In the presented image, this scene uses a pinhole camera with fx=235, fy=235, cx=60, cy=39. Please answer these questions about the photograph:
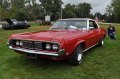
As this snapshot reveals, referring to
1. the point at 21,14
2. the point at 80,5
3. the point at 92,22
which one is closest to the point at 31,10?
the point at 21,14

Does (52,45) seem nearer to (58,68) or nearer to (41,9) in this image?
(58,68)

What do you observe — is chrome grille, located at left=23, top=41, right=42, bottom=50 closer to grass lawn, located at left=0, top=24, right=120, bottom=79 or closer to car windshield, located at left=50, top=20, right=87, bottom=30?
grass lawn, located at left=0, top=24, right=120, bottom=79

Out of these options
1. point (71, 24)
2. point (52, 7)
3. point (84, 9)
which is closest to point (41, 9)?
point (52, 7)

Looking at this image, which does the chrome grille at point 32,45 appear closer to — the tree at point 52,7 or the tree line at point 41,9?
the tree line at point 41,9

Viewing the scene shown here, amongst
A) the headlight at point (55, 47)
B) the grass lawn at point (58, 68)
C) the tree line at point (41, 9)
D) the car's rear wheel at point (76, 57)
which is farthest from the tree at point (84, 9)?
the headlight at point (55, 47)

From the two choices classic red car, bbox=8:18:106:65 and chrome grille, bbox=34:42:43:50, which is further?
chrome grille, bbox=34:42:43:50

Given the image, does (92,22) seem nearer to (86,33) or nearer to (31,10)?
(86,33)

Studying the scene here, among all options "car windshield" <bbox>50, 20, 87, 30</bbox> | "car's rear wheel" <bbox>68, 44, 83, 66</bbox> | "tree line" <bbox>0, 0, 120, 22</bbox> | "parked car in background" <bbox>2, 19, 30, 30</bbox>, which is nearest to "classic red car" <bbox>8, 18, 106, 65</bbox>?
"car's rear wheel" <bbox>68, 44, 83, 66</bbox>

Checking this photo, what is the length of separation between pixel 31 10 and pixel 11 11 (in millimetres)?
16255

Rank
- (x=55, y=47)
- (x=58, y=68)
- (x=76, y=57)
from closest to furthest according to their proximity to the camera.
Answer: (x=55, y=47), (x=58, y=68), (x=76, y=57)

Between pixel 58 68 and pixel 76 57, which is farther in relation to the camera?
pixel 76 57

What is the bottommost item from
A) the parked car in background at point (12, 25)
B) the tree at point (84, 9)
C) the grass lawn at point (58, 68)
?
the grass lawn at point (58, 68)

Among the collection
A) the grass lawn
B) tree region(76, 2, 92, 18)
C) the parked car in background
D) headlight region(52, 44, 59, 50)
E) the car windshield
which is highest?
tree region(76, 2, 92, 18)

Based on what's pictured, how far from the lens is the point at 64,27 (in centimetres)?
846
